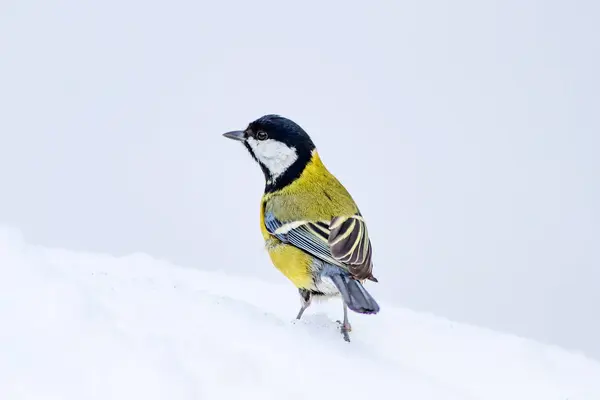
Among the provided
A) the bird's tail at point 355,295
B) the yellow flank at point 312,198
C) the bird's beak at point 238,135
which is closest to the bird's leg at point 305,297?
the bird's tail at point 355,295

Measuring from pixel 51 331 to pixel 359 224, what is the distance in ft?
8.39

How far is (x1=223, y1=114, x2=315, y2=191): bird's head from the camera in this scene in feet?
20.9

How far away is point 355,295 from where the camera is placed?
546 cm

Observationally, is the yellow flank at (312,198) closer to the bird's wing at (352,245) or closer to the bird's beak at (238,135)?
the bird's wing at (352,245)

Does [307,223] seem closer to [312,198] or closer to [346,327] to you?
[312,198]

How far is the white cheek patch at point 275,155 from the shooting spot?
639 cm

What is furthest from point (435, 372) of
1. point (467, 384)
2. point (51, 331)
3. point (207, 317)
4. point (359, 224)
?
point (51, 331)

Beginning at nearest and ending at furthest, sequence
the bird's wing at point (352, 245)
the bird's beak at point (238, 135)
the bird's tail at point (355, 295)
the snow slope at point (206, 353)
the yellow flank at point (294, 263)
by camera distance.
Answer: the snow slope at point (206, 353), the bird's tail at point (355, 295), the bird's wing at point (352, 245), the yellow flank at point (294, 263), the bird's beak at point (238, 135)

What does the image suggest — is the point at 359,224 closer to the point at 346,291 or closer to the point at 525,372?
the point at 346,291

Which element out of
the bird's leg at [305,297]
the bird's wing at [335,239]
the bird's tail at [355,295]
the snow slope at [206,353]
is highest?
the bird's wing at [335,239]

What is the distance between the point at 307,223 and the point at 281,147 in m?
0.71

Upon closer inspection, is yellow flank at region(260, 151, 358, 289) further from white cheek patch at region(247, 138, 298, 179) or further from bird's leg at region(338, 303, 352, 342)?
bird's leg at region(338, 303, 352, 342)

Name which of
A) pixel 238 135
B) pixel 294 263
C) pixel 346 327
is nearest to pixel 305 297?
pixel 294 263

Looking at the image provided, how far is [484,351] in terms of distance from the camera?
6234mm
